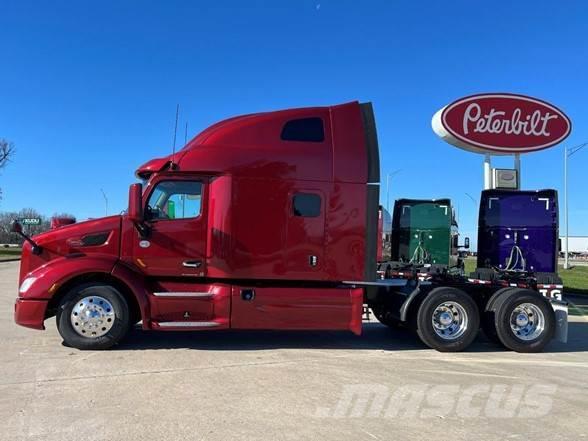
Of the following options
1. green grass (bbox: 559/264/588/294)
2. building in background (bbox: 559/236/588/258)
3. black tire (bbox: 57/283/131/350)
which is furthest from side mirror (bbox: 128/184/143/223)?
building in background (bbox: 559/236/588/258)

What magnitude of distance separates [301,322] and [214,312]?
1277mm

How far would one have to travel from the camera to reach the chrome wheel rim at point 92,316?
7734mm

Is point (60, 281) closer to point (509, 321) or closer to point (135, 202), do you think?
point (135, 202)

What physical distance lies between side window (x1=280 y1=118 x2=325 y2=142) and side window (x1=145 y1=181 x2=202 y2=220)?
1.54 metres

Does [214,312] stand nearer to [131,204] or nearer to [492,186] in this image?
[131,204]

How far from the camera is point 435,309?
8656 mm

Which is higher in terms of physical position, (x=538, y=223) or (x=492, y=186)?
(x=492, y=186)

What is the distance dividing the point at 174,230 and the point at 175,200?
1.47ft

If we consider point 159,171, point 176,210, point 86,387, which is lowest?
point 86,387

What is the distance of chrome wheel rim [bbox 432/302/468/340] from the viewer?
871 centimetres

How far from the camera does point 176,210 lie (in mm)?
8234

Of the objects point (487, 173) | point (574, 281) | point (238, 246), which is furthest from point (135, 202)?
point (574, 281)

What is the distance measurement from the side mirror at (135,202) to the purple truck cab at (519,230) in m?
6.98

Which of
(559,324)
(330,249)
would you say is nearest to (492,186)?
(559,324)
